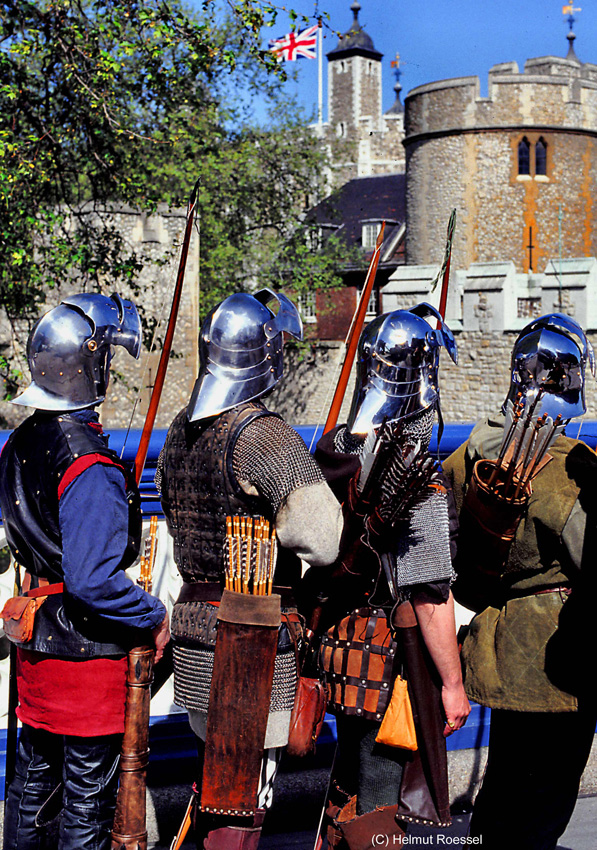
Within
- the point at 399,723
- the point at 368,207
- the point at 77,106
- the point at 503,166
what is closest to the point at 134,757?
the point at 399,723

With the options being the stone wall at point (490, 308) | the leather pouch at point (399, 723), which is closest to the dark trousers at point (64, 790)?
the leather pouch at point (399, 723)

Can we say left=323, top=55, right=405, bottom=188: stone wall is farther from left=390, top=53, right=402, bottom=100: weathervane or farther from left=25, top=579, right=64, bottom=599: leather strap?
left=25, top=579, right=64, bottom=599: leather strap

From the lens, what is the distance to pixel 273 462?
241 cm

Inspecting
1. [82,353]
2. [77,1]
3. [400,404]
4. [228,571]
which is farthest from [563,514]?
[77,1]

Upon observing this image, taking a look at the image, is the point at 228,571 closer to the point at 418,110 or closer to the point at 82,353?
the point at 82,353

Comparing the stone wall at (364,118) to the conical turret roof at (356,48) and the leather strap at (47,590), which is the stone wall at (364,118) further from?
the leather strap at (47,590)

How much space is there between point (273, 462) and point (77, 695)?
0.83 metres

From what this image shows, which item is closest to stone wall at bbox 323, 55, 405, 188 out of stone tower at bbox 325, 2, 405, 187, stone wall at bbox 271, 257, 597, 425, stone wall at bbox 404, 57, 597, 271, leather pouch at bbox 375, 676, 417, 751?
stone tower at bbox 325, 2, 405, 187

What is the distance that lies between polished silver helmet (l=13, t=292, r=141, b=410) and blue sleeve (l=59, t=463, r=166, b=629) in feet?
0.88

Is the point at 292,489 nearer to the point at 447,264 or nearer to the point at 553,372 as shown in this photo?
the point at 553,372

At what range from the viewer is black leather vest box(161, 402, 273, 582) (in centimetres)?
248

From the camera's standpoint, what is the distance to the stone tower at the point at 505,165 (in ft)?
87.0

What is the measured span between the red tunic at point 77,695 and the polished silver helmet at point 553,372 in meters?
1.34

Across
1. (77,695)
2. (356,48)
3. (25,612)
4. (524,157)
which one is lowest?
(77,695)
